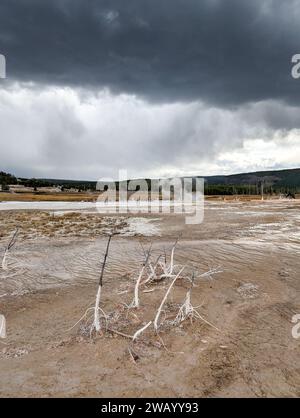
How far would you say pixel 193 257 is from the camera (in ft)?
55.4

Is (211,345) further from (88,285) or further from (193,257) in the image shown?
(193,257)

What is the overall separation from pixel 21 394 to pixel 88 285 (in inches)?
252

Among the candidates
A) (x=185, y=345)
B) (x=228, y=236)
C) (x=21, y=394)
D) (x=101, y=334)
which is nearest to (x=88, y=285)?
(x=101, y=334)

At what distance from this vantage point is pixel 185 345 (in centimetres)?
739

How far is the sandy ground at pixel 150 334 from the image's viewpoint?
6023 mm

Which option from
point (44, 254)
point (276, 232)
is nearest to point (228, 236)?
point (276, 232)

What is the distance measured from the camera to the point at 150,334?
25.7ft

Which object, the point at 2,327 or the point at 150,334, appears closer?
the point at 150,334

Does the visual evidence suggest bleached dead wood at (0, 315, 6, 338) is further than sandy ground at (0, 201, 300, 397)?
Yes

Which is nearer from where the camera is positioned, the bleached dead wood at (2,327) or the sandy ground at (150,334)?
the sandy ground at (150,334)

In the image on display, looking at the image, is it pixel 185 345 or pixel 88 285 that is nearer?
pixel 185 345

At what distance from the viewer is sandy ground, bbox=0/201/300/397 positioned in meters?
6.02
